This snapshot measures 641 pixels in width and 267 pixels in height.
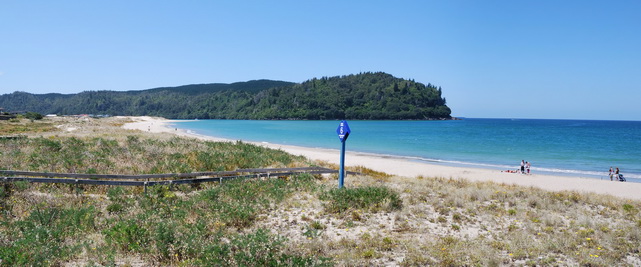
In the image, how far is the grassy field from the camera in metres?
6.77

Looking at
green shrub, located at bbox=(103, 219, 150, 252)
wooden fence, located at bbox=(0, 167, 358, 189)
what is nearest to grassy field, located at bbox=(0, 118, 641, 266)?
green shrub, located at bbox=(103, 219, 150, 252)

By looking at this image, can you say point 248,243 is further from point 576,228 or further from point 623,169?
point 623,169

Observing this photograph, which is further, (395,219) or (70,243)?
(395,219)

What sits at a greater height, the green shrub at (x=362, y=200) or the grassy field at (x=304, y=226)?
the green shrub at (x=362, y=200)

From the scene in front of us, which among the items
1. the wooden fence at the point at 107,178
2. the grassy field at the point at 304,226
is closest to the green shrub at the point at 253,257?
the grassy field at the point at 304,226

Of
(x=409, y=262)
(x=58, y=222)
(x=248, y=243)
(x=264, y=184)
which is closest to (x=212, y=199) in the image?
(x=264, y=184)

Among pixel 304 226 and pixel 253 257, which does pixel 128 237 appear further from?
pixel 304 226

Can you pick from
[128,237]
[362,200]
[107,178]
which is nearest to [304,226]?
[362,200]

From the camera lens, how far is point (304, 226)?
29.6ft

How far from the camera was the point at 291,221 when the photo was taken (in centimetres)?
938

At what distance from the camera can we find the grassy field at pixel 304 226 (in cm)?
677

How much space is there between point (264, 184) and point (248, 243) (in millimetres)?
6455

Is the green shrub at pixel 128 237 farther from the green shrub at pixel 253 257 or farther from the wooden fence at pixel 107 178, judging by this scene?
the wooden fence at pixel 107 178

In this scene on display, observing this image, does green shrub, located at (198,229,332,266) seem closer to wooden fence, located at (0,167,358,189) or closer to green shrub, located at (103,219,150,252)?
green shrub, located at (103,219,150,252)
